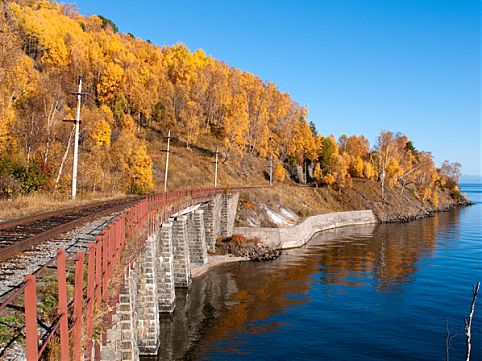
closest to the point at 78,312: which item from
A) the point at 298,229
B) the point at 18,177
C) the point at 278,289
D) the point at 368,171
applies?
the point at 18,177

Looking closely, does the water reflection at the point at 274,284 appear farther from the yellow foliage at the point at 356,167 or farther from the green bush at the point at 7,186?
the yellow foliage at the point at 356,167

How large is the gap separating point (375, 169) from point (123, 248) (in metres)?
98.2

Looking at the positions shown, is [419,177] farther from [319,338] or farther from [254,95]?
[319,338]

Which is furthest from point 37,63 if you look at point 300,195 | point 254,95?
point 300,195

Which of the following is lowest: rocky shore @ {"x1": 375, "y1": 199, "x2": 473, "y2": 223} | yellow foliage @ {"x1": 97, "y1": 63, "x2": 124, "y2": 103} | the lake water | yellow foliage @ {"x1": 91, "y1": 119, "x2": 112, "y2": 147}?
the lake water

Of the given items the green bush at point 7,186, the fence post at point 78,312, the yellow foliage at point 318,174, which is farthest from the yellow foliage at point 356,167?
the fence post at point 78,312

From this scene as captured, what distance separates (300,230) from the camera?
2147 inches

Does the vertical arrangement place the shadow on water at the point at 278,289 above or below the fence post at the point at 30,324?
below

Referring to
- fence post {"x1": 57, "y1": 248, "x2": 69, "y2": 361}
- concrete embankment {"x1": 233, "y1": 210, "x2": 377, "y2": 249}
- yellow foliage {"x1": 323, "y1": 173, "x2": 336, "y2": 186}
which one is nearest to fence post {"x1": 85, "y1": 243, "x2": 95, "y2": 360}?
fence post {"x1": 57, "y1": 248, "x2": 69, "y2": 361}

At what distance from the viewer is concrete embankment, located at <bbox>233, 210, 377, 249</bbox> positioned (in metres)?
48.4

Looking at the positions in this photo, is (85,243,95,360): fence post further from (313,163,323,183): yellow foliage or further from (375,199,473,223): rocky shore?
(313,163,323,183): yellow foliage

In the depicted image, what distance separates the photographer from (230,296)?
30703mm

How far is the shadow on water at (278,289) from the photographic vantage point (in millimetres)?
22797

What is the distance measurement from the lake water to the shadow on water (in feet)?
0.24
